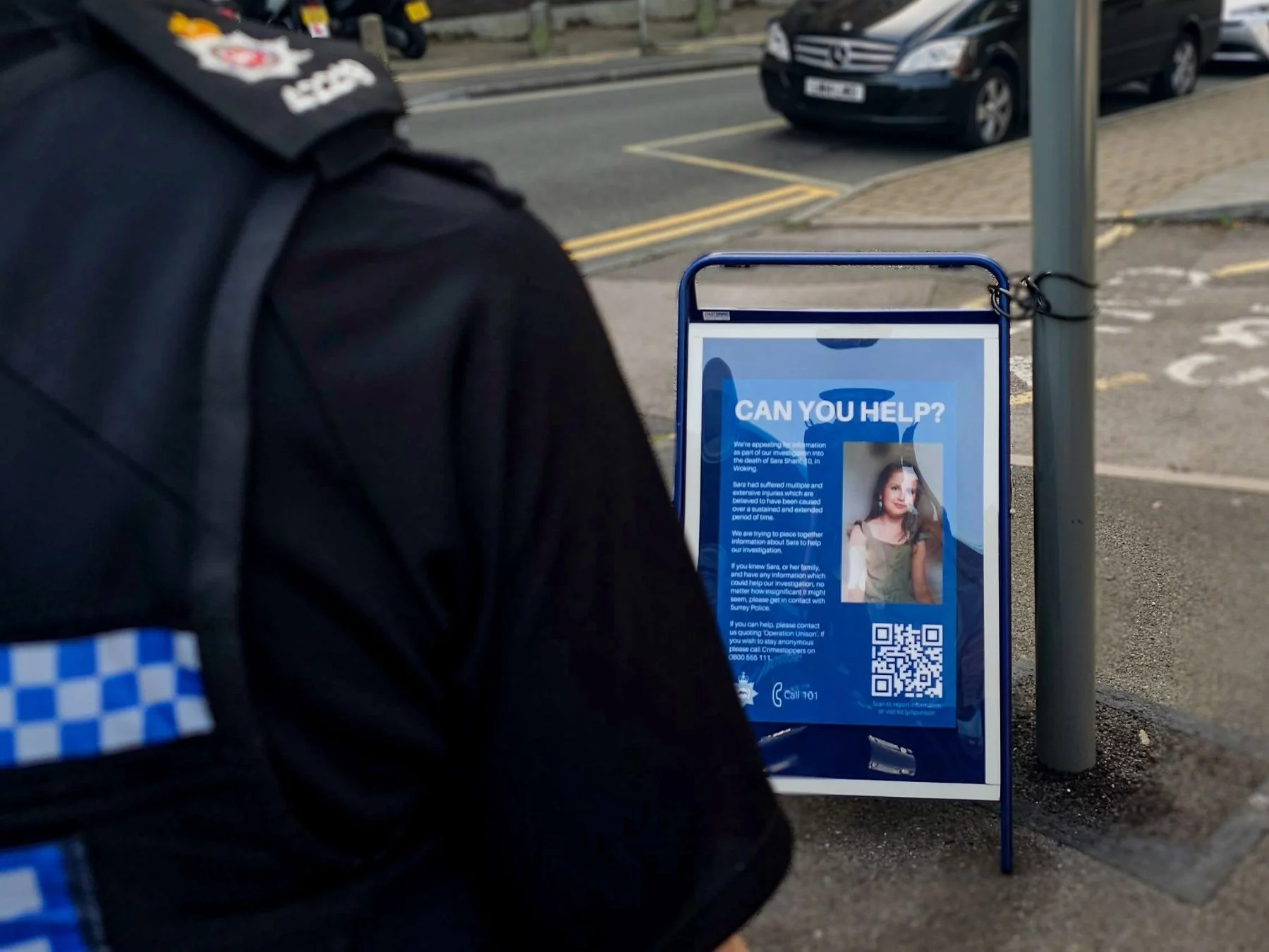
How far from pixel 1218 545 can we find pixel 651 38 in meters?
18.1

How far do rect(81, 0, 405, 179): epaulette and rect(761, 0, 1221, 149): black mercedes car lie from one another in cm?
1078

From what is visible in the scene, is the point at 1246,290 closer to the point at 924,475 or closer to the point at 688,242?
the point at 688,242

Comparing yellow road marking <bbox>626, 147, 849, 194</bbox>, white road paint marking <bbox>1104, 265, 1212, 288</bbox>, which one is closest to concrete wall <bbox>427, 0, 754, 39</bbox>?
yellow road marking <bbox>626, 147, 849, 194</bbox>

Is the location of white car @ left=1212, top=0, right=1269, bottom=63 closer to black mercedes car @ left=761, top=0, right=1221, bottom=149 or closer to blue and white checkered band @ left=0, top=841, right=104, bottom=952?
black mercedes car @ left=761, top=0, right=1221, bottom=149

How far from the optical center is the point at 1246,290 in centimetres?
692

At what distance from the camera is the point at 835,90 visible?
1161 cm

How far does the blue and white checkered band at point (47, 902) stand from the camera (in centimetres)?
91

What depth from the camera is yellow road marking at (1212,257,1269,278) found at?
7.23 metres

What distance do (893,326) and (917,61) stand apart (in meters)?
8.77

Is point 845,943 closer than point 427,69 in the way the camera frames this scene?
Yes

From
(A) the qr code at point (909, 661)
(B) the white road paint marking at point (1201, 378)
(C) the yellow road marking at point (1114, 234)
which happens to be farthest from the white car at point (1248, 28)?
(A) the qr code at point (909, 661)

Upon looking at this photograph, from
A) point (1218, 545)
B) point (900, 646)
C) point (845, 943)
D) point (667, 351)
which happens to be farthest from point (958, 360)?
point (667, 351)

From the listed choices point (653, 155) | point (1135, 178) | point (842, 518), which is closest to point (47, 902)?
point (842, 518)

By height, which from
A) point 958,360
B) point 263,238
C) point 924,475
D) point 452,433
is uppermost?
point 263,238
